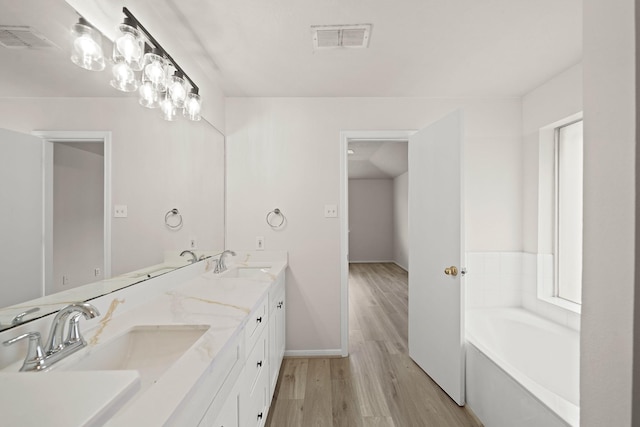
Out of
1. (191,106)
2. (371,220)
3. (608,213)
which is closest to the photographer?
(608,213)

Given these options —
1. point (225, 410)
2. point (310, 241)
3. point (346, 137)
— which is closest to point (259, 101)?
Answer: point (346, 137)

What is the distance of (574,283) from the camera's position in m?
2.34

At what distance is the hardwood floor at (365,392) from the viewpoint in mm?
1801

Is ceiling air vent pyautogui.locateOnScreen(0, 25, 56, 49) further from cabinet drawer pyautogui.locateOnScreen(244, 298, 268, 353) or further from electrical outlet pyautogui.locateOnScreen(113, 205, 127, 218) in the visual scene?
cabinet drawer pyautogui.locateOnScreen(244, 298, 268, 353)

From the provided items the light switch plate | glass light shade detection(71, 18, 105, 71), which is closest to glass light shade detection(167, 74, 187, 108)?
glass light shade detection(71, 18, 105, 71)

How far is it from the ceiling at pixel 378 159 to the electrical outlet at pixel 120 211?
3.62 m

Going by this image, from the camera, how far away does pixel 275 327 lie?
6.85 feet

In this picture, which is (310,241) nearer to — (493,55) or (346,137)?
(346,137)

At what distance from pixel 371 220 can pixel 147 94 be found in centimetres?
706

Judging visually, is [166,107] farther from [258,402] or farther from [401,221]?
[401,221]

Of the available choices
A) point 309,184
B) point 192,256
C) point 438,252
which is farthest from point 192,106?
point 438,252

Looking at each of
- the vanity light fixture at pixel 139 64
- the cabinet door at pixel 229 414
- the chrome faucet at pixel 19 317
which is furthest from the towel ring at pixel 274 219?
the chrome faucet at pixel 19 317

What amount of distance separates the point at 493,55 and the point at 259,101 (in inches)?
72.8

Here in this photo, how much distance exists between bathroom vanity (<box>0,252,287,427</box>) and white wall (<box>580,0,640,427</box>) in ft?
3.49
